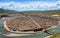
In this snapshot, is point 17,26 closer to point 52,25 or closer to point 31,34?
point 31,34

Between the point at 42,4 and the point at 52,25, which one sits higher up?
the point at 42,4

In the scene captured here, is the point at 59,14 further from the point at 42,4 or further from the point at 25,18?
the point at 25,18

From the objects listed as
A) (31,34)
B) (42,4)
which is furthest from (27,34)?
(42,4)

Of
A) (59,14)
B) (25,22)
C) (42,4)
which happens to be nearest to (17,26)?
(25,22)

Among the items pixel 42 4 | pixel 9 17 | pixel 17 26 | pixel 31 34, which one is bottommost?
pixel 31 34

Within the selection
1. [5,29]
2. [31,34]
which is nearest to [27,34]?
[31,34]

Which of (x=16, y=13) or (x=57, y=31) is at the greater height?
(x=16, y=13)

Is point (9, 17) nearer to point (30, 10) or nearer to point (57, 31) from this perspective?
point (30, 10)
